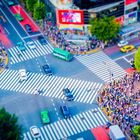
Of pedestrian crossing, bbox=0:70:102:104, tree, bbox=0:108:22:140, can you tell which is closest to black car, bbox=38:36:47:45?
pedestrian crossing, bbox=0:70:102:104

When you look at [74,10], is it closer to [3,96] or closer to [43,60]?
[43,60]

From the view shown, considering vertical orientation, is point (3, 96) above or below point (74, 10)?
below

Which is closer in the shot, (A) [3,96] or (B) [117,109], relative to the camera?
(B) [117,109]

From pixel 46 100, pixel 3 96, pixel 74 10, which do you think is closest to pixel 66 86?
pixel 46 100

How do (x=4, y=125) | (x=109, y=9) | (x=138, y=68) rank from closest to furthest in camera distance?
1. (x=4, y=125)
2. (x=138, y=68)
3. (x=109, y=9)

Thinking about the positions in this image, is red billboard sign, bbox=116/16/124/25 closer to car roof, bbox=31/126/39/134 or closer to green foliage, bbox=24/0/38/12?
green foliage, bbox=24/0/38/12

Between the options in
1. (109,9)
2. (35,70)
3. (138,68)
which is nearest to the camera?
(138,68)
